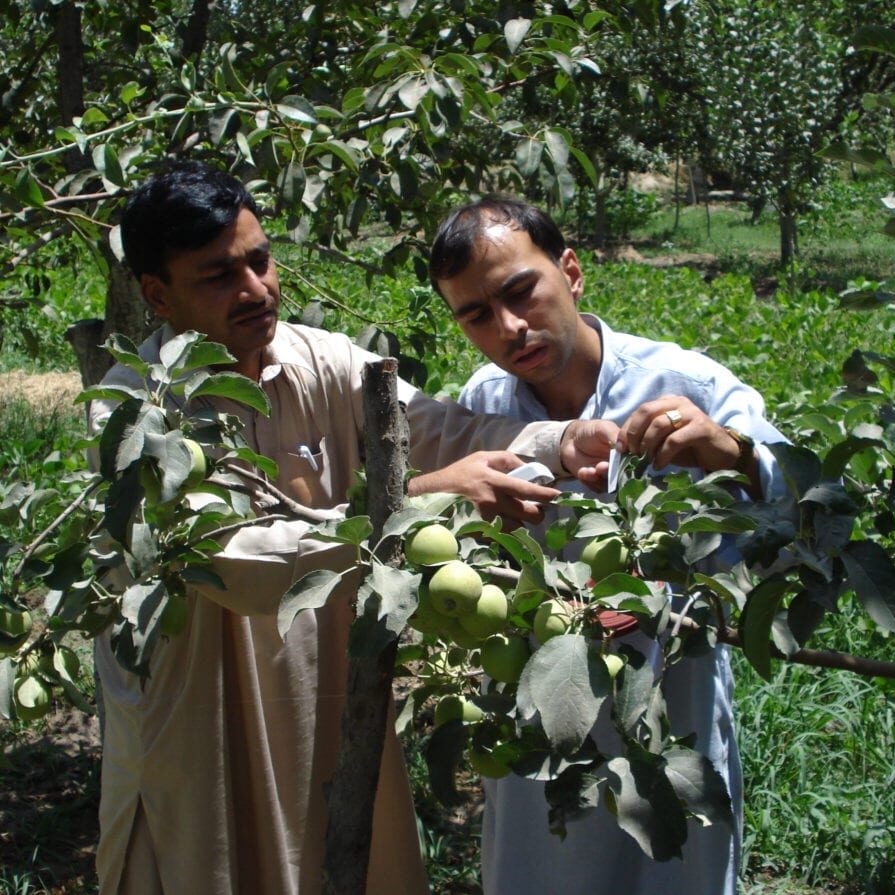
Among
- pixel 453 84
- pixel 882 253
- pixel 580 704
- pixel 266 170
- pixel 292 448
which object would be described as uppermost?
pixel 453 84

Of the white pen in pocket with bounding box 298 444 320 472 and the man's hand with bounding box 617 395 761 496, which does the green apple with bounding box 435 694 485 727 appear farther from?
the white pen in pocket with bounding box 298 444 320 472

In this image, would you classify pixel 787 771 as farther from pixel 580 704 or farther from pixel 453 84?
pixel 580 704

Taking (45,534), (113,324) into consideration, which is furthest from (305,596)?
(113,324)

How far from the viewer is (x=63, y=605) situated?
44.9 inches

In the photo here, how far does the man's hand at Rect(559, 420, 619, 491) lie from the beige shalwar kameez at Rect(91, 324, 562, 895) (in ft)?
0.63

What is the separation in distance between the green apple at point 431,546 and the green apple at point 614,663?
0.15 m

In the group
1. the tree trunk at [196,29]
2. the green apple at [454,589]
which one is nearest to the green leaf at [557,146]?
the tree trunk at [196,29]

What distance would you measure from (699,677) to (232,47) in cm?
146

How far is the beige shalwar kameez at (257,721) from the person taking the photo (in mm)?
1569

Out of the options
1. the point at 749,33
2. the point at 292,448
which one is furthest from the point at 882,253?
the point at 292,448

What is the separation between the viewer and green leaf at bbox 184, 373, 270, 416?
1.00 meters

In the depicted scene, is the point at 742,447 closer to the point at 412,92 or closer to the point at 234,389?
the point at 234,389

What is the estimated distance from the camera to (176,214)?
59.1 inches

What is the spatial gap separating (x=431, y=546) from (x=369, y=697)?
0.62 feet
